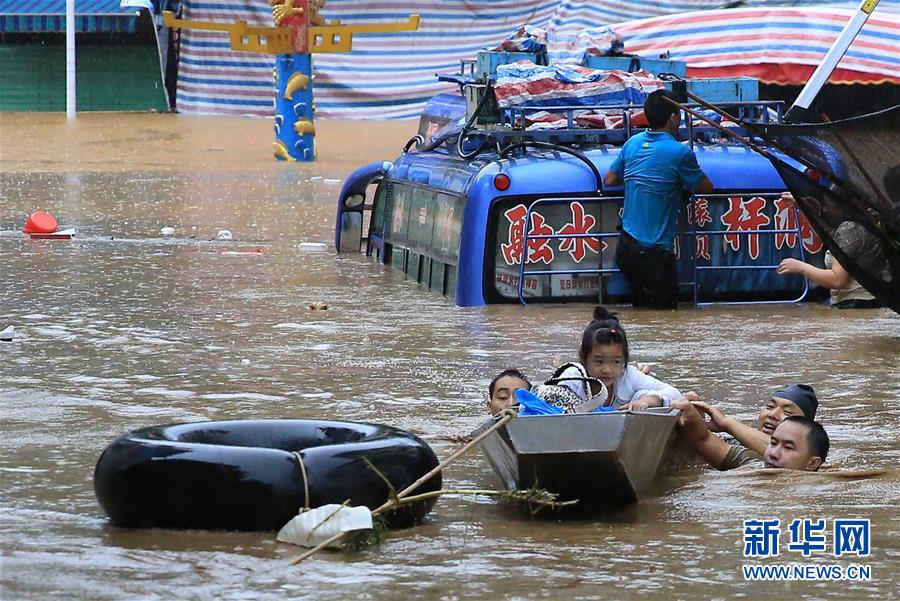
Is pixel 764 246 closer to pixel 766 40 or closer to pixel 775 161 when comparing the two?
pixel 775 161

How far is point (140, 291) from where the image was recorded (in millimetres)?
12492

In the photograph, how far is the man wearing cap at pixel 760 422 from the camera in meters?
6.82

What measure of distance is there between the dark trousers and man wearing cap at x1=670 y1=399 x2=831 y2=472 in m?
4.87

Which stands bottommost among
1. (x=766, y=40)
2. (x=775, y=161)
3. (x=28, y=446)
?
(x=28, y=446)

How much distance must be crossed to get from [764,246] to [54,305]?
546cm

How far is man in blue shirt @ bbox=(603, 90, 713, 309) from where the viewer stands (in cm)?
1150

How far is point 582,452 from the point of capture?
18.5 ft

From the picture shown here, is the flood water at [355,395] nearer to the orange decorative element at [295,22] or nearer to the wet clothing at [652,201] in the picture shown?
the wet clothing at [652,201]

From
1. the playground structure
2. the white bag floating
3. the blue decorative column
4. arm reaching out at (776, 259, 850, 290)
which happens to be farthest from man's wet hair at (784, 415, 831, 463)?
the blue decorative column

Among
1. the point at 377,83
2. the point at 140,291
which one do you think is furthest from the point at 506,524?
the point at 377,83

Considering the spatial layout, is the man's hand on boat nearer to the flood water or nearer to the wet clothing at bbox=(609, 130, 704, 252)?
the flood water

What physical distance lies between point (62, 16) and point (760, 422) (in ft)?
105

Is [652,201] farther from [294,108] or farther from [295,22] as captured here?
[294,108]

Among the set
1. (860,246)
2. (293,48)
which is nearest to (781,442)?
(860,246)
